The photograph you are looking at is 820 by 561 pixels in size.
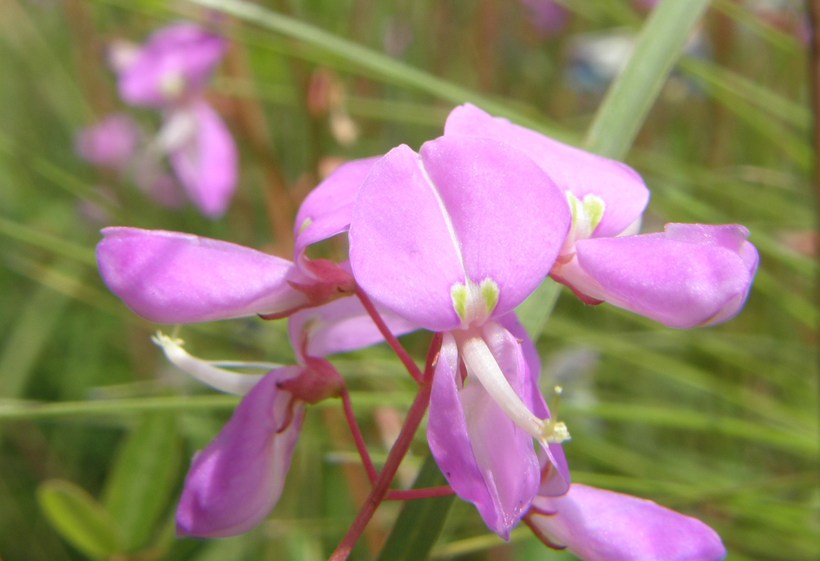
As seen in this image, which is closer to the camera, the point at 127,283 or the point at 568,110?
the point at 127,283

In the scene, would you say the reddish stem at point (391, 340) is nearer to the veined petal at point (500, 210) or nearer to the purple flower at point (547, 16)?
the veined petal at point (500, 210)

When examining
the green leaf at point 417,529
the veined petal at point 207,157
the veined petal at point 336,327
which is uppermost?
the veined petal at point 336,327

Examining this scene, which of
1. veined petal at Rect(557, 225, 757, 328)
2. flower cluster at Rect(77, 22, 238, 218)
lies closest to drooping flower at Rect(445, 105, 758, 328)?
veined petal at Rect(557, 225, 757, 328)

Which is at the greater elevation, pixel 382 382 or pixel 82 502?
pixel 82 502

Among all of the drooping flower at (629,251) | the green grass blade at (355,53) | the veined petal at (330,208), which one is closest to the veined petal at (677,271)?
the drooping flower at (629,251)

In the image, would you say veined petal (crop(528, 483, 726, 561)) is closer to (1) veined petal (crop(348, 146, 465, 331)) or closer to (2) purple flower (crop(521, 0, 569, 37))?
(1) veined petal (crop(348, 146, 465, 331))

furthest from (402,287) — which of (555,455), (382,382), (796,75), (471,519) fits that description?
(796,75)

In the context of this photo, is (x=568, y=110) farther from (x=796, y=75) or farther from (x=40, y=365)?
(x=40, y=365)

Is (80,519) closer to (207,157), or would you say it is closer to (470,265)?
(470,265)
